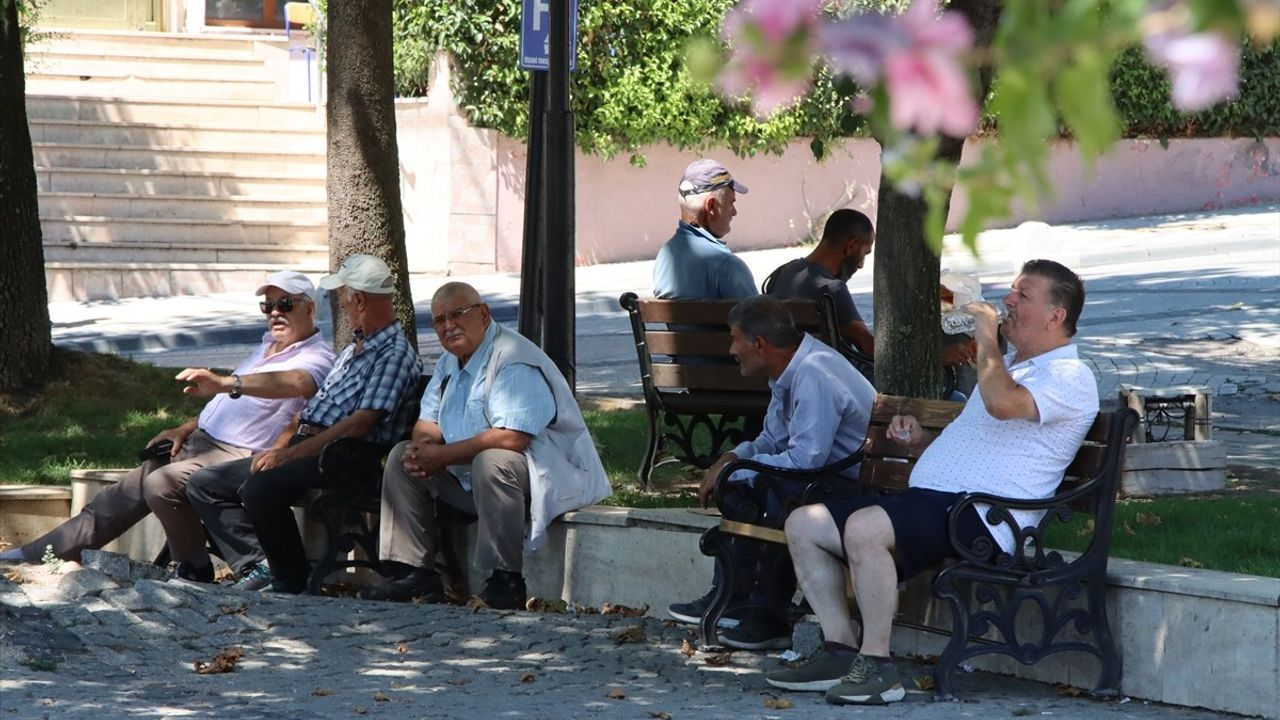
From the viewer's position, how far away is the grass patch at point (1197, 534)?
6.60 metres

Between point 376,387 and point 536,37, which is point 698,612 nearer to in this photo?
point 376,387

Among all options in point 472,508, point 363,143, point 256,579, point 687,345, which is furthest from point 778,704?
point 363,143

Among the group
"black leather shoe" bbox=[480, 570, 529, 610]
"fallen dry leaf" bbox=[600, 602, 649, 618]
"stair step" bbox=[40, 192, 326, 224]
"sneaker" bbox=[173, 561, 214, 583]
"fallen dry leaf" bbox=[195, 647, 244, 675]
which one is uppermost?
"stair step" bbox=[40, 192, 326, 224]

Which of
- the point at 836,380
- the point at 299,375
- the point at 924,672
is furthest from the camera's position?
the point at 299,375

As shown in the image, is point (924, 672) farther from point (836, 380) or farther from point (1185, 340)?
point (1185, 340)

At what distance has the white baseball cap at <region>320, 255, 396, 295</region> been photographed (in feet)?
25.7

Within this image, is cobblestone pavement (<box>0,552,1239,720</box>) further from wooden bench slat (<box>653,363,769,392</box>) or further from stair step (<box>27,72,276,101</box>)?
stair step (<box>27,72,276,101</box>)

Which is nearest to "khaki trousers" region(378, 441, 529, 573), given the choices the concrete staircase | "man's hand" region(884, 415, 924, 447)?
"man's hand" region(884, 415, 924, 447)

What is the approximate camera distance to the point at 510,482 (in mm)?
7168

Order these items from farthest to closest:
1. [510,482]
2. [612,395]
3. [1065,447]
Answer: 1. [612,395]
2. [510,482]
3. [1065,447]

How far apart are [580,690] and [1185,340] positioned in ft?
31.6

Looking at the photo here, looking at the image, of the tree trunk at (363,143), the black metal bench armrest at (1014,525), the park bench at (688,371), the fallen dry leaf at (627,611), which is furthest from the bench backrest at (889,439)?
the tree trunk at (363,143)

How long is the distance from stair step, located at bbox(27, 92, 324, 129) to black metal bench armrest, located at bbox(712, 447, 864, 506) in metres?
17.0

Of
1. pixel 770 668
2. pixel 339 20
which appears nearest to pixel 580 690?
pixel 770 668
